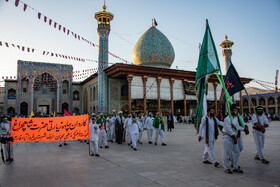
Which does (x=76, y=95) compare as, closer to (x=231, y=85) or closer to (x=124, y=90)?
(x=124, y=90)

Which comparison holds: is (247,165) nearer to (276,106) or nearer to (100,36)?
(100,36)

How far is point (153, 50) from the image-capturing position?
1019 inches

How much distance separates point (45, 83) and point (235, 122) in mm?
28507

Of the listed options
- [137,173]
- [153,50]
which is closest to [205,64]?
[137,173]

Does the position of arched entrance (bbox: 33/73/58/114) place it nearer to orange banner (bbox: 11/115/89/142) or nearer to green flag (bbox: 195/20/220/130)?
orange banner (bbox: 11/115/89/142)

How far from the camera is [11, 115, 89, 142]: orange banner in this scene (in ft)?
22.3

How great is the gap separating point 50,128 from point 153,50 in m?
20.3

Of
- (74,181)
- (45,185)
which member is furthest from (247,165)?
(45,185)

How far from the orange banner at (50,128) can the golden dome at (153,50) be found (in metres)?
19.5

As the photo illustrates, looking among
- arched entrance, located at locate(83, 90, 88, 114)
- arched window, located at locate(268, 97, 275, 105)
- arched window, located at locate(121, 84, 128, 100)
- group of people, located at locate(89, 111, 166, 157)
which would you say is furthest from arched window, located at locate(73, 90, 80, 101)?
arched window, located at locate(268, 97, 275, 105)

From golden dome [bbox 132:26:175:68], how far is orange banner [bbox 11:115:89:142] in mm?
19490

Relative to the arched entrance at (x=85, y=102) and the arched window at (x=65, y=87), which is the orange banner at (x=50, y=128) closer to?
the arched entrance at (x=85, y=102)

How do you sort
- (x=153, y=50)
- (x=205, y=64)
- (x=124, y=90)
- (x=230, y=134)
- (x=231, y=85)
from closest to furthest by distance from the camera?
(x=230, y=134)
(x=231, y=85)
(x=205, y=64)
(x=124, y=90)
(x=153, y=50)

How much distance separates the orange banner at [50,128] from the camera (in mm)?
6809
